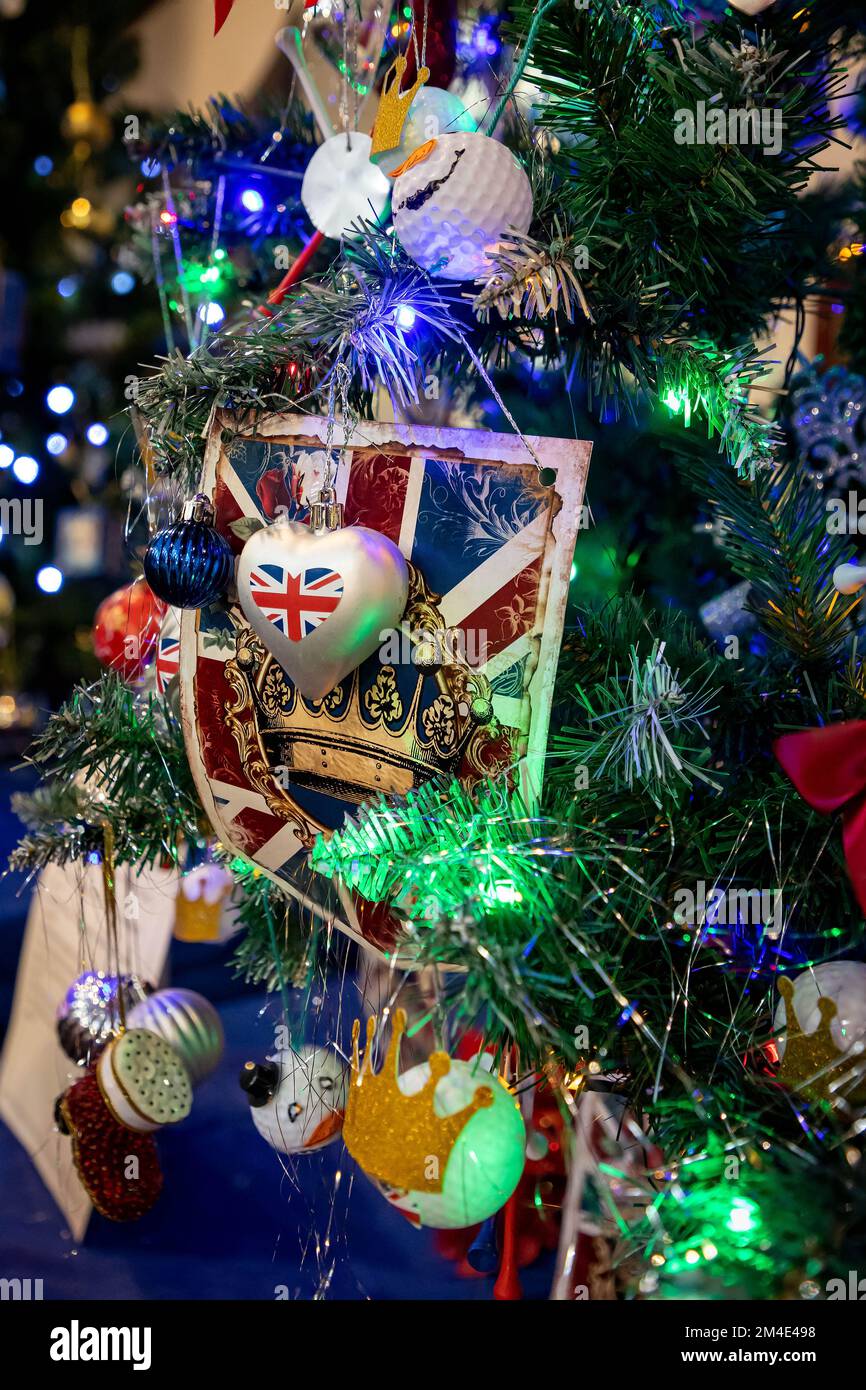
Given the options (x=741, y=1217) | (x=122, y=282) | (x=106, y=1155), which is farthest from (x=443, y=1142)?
(x=122, y=282)

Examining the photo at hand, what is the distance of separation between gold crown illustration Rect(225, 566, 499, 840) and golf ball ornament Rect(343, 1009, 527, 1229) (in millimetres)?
171

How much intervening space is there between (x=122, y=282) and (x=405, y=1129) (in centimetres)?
213

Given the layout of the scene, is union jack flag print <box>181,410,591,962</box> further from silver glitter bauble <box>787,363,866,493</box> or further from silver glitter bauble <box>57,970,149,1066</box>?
silver glitter bauble <box>787,363,866,493</box>

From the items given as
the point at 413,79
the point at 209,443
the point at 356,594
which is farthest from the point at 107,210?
the point at 356,594

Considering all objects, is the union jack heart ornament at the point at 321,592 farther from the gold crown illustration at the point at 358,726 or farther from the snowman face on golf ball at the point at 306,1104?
the snowman face on golf ball at the point at 306,1104

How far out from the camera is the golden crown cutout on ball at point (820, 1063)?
1.99 feet

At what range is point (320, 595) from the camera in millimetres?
647

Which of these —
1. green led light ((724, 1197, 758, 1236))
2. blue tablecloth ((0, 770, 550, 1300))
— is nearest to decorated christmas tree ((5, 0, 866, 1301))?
green led light ((724, 1197, 758, 1236))

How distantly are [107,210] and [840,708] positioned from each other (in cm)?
225

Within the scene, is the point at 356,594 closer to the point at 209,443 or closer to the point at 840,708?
the point at 209,443

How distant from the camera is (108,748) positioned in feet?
2.71

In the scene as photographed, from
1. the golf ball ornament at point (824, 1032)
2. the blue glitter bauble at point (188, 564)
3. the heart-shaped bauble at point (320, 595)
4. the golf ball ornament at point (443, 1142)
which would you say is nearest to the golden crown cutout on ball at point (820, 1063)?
the golf ball ornament at point (824, 1032)

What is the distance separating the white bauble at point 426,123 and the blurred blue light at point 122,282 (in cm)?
172

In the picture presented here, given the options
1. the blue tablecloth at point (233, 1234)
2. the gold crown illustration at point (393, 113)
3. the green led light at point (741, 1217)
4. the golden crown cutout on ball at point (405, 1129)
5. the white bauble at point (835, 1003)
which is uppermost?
the gold crown illustration at point (393, 113)
